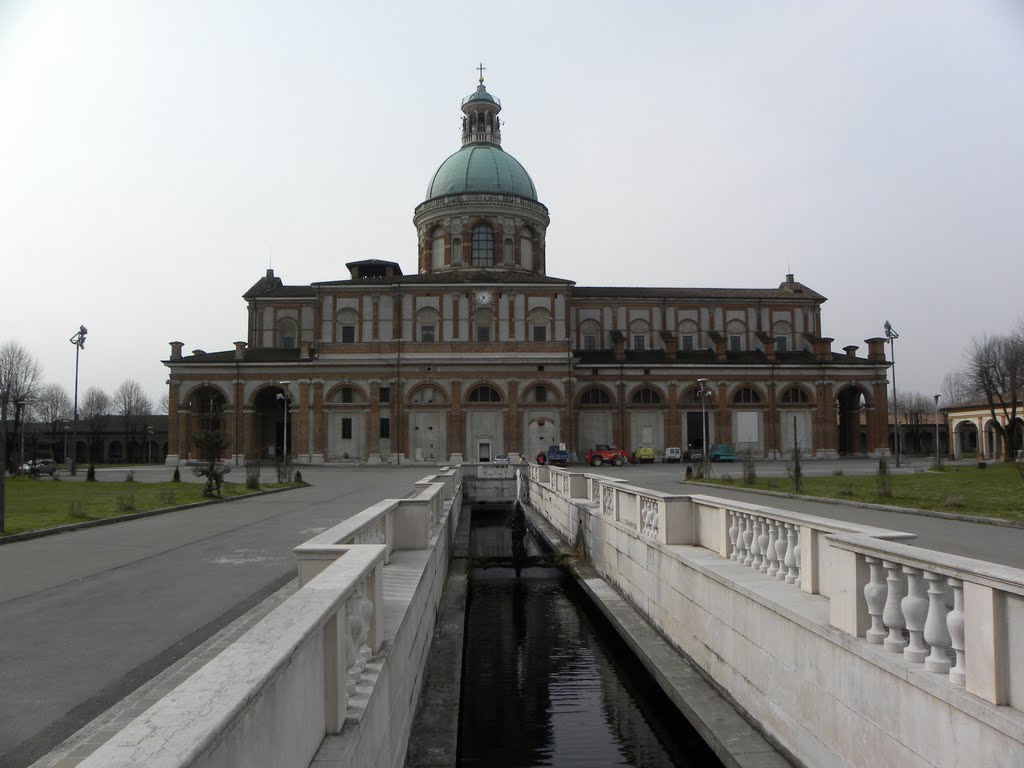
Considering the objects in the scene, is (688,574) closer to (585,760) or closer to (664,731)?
(664,731)

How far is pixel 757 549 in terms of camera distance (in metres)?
8.08

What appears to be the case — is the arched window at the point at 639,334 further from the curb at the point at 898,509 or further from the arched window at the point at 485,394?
the curb at the point at 898,509

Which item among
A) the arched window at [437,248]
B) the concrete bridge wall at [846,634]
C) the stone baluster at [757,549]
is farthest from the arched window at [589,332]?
the stone baluster at [757,549]

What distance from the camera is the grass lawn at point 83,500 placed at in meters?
18.2

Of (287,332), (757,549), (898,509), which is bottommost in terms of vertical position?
(898,509)

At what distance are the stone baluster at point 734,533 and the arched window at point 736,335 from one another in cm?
5716

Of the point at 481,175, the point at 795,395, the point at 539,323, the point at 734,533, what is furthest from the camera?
the point at 481,175

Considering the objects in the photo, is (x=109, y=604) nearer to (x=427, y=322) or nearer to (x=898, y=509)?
(x=898, y=509)

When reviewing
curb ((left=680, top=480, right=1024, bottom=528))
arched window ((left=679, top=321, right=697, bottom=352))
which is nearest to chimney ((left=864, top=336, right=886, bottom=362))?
arched window ((left=679, top=321, right=697, bottom=352))

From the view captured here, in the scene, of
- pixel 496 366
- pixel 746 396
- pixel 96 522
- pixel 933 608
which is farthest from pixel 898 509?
pixel 746 396

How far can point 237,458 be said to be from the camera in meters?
53.9

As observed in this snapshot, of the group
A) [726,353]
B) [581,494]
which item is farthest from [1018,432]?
[581,494]

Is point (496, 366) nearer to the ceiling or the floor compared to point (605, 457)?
nearer to the ceiling

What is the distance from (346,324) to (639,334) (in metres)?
23.5
